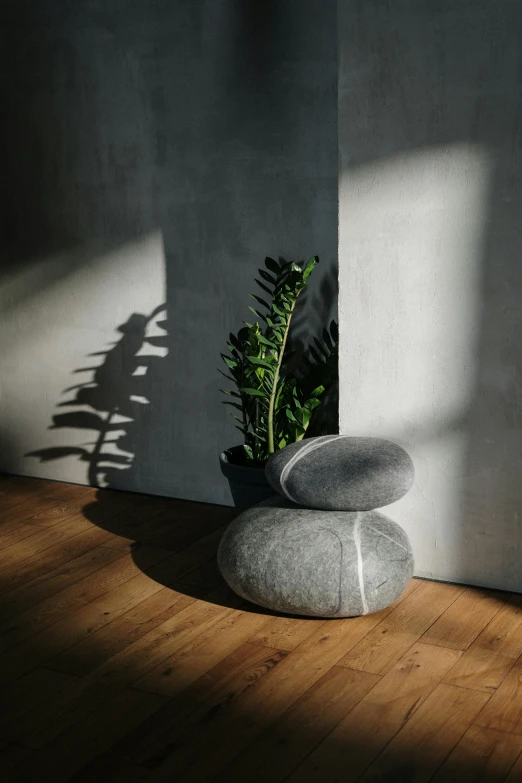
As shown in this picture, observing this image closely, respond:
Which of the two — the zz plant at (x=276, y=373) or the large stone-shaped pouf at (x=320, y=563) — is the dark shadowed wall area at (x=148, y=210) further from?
the large stone-shaped pouf at (x=320, y=563)

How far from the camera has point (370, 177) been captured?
281 centimetres

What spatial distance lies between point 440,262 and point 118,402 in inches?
67.2

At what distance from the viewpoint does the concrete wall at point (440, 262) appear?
2.63m

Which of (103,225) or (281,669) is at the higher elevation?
(103,225)

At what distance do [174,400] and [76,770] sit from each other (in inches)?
78.7

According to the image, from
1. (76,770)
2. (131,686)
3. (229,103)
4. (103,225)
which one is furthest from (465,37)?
(76,770)

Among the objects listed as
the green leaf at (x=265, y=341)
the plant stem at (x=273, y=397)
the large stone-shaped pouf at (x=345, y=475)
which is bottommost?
the large stone-shaped pouf at (x=345, y=475)

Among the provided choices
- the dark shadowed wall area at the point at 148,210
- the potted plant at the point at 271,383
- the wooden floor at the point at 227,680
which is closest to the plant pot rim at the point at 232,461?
the potted plant at the point at 271,383

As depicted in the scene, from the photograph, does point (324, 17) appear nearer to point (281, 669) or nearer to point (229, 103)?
point (229, 103)

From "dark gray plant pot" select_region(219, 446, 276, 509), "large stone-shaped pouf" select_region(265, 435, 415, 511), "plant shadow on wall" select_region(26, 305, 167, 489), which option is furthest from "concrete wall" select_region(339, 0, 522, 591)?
"plant shadow on wall" select_region(26, 305, 167, 489)

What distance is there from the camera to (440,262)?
275 cm

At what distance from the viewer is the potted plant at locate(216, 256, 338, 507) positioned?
3.19 meters

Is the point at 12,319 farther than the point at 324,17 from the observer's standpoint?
Yes

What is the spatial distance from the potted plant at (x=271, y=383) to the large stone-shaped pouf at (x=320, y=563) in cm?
55
